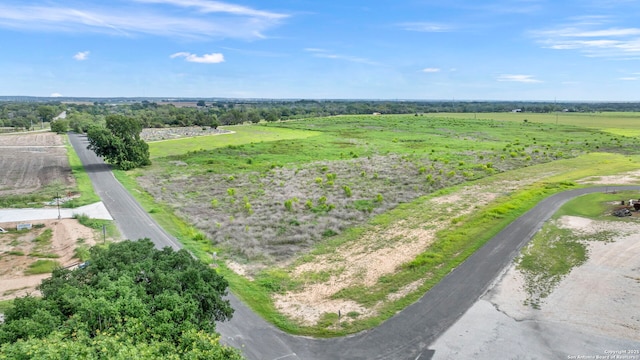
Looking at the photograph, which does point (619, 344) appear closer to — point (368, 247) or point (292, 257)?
point (368, 247)

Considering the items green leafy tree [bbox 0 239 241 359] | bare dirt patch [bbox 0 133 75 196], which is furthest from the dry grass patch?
bare dirt patch [bbox 0 133 75 196]

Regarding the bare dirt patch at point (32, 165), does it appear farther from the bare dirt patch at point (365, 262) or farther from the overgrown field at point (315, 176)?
the bare dirt patch at point (365, 262)

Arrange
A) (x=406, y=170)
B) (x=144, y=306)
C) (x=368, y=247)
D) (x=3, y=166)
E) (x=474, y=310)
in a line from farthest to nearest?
(x=3, y=166)
(x=406, y=170)
(x=368, y=247)
(x=474, y=310)
(x=144, y=306)

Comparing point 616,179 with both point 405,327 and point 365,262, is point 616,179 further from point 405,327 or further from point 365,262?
point 405,327

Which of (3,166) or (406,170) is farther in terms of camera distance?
(3,166)

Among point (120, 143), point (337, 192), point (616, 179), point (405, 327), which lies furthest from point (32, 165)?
point (616, 179)

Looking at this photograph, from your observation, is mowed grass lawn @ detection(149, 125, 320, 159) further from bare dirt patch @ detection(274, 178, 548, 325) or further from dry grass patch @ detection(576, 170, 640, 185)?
dry grass patch @ detection(576, 170, 640, 185)

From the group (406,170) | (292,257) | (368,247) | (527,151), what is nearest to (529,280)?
(368,247)
